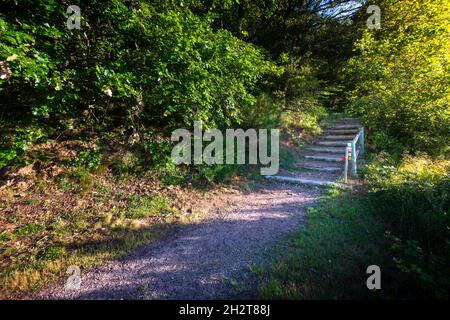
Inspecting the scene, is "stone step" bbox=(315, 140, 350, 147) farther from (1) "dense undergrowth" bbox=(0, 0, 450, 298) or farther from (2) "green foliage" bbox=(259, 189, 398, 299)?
(2) "green foliage" bbox=(259, 189, 398, 299)

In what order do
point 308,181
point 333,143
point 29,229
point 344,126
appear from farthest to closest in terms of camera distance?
point 344,126 → point 333,143 → point 308,181 → point 29,229

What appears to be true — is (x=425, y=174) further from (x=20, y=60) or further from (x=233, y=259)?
(x=20, y=60)

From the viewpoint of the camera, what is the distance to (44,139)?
519cm

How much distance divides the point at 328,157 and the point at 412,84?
3.97 meters

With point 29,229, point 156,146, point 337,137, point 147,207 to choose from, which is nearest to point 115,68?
point 156,146

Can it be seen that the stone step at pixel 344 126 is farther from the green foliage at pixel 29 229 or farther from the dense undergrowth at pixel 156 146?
the green foliage at pixel 29 229

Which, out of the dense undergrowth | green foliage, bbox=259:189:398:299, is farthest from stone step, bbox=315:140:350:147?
green foliage, bbox=259:189:398:299

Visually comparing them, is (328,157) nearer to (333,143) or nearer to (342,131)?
(333,143)

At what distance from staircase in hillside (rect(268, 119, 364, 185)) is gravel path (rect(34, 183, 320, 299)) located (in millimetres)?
1878

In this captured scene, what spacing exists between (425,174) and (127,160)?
789 cm

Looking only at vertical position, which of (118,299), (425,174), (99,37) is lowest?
(118,299)

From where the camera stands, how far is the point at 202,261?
11.7 feet
